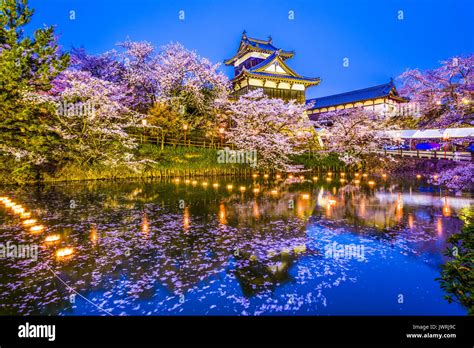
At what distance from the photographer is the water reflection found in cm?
400

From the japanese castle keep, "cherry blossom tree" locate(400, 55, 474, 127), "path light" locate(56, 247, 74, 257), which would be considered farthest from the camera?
the japanese castle keep

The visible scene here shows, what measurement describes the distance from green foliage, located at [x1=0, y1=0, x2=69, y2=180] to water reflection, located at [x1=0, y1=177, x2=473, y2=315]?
4863 mm

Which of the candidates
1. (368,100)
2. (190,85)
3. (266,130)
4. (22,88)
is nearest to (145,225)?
(22,88)

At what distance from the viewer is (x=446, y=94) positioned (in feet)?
26.3

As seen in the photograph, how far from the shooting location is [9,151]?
14477 millimetres

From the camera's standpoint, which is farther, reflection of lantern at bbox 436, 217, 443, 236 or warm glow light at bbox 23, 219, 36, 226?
warm glow light at bbox 23, 219, 36, 226

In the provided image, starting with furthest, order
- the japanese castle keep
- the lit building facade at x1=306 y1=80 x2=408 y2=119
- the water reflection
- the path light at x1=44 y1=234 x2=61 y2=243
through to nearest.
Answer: the lit building facade at x1=306 y1=80 x2=408 y2=119 < the japanese castle keep < the path light at x1=44 y1=234 x2=61 y2=243 < the water reflection

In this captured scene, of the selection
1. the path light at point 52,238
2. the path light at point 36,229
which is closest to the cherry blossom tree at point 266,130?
the path light at point 36,229

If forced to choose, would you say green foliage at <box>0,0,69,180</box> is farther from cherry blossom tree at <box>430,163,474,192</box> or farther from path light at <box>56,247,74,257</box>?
cherry blossom tree at <box>430,163,474,192</box>

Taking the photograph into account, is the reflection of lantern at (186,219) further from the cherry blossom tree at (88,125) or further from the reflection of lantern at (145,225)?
the cherry blossom tree at (88,125)

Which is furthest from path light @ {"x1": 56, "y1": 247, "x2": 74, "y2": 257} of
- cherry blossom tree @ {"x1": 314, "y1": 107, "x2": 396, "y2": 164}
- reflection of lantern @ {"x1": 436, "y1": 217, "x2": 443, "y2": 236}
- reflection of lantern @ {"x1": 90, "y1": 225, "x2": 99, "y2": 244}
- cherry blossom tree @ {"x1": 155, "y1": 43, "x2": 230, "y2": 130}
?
cherry blossom tree @ {"x1": 314, "y1": 107, "x2": 396, "y2": 164}

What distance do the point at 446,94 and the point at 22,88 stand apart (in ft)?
60.6

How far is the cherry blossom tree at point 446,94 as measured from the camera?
23.9ft
